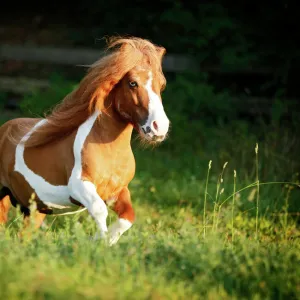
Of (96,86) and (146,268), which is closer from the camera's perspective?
(146,268)

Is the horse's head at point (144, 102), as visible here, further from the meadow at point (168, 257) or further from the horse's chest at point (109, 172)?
the meadow at point (168, 257)

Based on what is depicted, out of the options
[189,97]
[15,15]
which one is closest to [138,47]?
[189,97]

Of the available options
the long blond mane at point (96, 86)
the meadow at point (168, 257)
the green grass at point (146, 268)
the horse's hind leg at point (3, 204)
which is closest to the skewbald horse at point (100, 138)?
the long blond mane at point (96, 86)

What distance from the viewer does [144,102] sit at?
4.14 meters

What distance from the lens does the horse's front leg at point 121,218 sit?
165 inches

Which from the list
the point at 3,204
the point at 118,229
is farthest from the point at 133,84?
the point at 3,204

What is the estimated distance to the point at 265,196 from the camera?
21.5ft

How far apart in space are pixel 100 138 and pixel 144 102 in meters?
0.38

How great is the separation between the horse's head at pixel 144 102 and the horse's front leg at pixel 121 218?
456 millimetres

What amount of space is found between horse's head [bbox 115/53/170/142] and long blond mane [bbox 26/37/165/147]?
0.05m

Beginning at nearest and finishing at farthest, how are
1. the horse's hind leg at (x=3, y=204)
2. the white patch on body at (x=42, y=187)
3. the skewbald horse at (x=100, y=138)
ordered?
the skewbald horse at (x=100, y=138) < the white patch on body at (x=42, y=187) < the horse's hind leg at (x=3, y=204)

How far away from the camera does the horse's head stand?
13.4 feet

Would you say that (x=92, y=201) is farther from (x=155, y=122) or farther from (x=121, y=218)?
(x=155, y=122)

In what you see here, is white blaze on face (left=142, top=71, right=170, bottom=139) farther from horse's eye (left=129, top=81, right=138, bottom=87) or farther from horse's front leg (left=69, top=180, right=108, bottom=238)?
horse's front leg (left=69, top=180, right=108, bottom=238)
